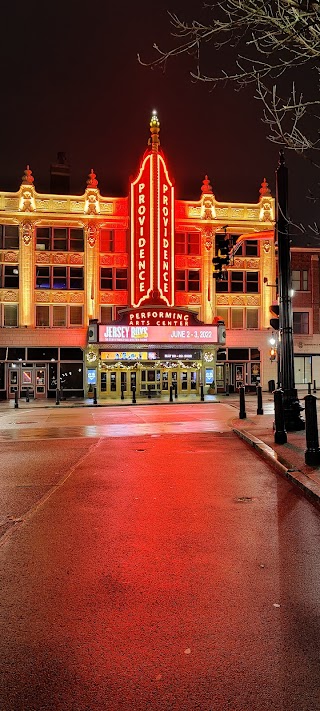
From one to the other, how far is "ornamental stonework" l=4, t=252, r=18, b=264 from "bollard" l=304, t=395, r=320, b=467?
31853 mm

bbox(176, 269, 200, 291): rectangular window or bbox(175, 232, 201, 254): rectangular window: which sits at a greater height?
bbox(175, 232, 201, 254): rectangular window

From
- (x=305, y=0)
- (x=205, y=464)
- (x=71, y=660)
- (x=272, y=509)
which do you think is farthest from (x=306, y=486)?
(x=305, y=0)

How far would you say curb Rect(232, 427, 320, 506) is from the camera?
7.23m

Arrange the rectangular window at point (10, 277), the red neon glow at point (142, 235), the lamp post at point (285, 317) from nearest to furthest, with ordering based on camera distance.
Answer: the lamp post at point (285, 317) → the red neon glow at point (142, 235) → the rectangular window at point (10, 277)

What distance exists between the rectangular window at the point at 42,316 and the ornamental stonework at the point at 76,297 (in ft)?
6.16

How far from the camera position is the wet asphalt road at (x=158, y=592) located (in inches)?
120

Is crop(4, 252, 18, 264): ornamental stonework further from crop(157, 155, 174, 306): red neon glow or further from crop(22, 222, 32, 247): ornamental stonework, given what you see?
crop(157, 155, 174, 306): red neon glow

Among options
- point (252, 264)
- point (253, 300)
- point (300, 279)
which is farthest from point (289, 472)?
point (300, 279)

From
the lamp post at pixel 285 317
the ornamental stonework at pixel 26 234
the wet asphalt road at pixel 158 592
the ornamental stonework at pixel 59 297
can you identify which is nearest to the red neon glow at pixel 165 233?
the ornamental stonework at pixel 59 297

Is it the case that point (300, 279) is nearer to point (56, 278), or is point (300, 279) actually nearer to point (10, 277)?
point (56, 278)

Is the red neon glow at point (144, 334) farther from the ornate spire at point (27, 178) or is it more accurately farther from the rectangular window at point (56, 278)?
the ornate spire at point (27, 178)

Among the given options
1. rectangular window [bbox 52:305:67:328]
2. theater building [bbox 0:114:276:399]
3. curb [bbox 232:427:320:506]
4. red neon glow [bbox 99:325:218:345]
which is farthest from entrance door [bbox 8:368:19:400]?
curb [bbox 232:427:320:506]

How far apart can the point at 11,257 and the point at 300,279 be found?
21.2 metres

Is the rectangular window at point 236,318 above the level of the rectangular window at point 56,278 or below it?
below
